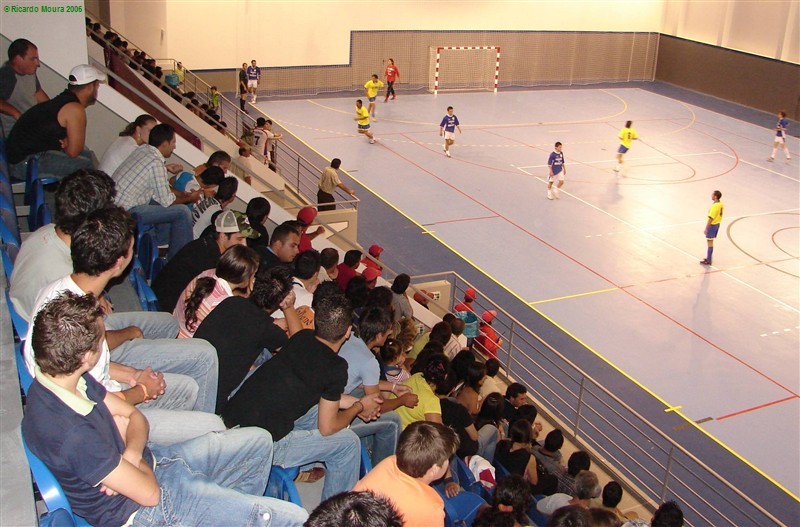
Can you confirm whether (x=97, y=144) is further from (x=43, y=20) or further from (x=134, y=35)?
(x=134, y=35)

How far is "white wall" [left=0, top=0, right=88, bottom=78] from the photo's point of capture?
9.99 metres

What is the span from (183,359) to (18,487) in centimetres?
157

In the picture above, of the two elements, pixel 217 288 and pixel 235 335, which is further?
pixel 217 288

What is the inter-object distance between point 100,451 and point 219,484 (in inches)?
38.6

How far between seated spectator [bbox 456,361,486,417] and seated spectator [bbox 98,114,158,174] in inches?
164

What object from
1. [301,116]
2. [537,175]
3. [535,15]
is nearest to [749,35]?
[535,15]

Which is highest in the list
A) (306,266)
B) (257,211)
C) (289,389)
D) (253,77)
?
(289,389)

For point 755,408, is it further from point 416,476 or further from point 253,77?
point 253,77

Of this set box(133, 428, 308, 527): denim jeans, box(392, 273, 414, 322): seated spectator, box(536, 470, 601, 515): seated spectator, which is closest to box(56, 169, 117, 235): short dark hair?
box(133, 428, 308, 527): denim jeans

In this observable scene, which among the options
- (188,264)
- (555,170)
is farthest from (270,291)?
(555,170)

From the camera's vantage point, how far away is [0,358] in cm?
409

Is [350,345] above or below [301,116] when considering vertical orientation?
above

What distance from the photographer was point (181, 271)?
6.46 metres

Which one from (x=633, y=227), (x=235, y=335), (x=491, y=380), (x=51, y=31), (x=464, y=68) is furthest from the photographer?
(x=464, y=68)
